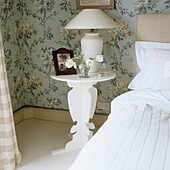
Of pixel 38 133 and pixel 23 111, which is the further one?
pixel 23 111

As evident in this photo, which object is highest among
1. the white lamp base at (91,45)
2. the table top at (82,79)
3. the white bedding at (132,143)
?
the white lamp base at (91,45)

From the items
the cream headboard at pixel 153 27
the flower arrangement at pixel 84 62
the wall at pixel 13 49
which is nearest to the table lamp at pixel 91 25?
the flower arrangement at pixel 84 62

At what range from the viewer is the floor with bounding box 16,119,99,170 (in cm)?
243

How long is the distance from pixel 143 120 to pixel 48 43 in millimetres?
1892

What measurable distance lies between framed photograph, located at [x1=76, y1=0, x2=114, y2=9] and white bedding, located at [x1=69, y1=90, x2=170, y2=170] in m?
1.34

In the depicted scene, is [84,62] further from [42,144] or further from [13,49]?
[13,49]

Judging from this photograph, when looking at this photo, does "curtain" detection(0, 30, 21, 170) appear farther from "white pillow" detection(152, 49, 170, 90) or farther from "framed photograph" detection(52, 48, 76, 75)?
"white pillow" detection(152, 49, 170, 90)

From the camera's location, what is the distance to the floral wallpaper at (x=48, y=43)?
9.37 feet

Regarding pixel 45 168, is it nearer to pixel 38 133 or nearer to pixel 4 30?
pixel 38 133

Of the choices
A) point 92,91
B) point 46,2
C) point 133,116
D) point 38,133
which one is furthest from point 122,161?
point 46,2

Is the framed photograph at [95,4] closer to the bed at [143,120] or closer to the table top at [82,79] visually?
the bed at [143,120]

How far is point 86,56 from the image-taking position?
2.57 m

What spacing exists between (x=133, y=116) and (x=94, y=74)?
978 millimetres

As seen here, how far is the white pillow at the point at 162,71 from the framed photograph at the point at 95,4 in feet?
2.89
